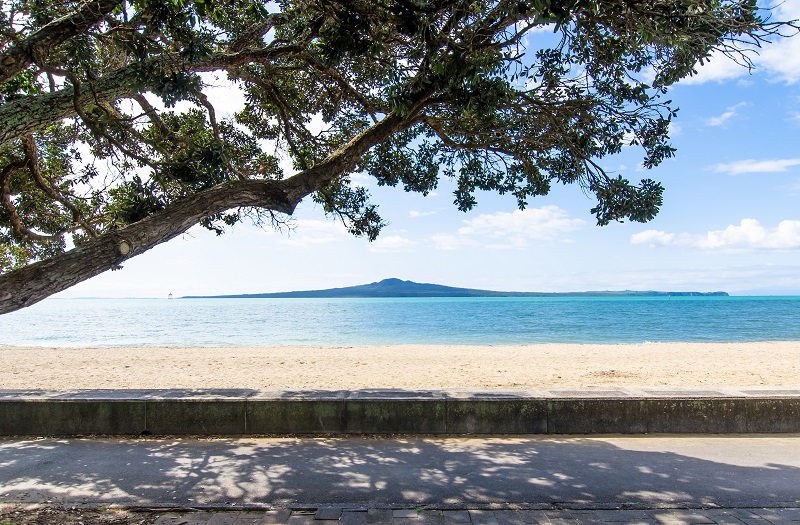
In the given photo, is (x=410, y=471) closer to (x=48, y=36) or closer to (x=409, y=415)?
(x=409, y=415)

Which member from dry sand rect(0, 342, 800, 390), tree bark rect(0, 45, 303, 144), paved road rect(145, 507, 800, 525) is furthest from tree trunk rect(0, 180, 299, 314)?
dry sand rect(0, 342, 800, 390)

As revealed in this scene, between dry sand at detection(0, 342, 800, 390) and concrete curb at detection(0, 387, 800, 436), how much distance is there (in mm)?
3556

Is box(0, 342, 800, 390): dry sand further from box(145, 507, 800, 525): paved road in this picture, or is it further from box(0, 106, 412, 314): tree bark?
box(0, 106, 412, 314): tree bark

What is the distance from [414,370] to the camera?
1411 centimetres

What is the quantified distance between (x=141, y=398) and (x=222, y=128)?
4.96m

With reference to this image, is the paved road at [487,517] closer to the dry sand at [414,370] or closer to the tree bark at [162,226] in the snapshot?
the tree bark at [162,226]

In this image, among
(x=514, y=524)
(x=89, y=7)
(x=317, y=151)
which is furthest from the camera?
(x=317, y=151)

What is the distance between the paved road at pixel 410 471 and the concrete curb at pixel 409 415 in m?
0.19

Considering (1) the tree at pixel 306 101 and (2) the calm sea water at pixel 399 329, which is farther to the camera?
(2) the calm sea water at pixel 399 329

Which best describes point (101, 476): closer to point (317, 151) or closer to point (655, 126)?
point (317, 151)

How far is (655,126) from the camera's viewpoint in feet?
22.3

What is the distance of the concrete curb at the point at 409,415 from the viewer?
579 centimetres

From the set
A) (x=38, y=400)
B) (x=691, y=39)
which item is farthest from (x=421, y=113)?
(x=38, y=400)

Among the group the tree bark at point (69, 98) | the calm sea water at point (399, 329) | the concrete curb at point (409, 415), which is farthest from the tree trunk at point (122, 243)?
the calm sea water at point (399, 329)
